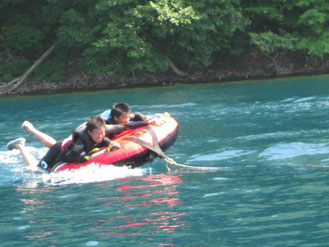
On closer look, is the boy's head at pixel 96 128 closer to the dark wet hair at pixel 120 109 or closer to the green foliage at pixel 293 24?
the dark wet hair at pixel 120 109

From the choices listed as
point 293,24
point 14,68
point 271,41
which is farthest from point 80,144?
point 14,68

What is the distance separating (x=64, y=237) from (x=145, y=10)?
16.4 meters

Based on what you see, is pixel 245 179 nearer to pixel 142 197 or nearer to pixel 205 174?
pixel 205 174

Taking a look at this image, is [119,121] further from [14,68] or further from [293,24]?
[14,68]

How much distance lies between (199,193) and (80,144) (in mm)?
2156

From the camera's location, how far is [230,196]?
568 centimetres

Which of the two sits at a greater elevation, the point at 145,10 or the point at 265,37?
the point at 145,10

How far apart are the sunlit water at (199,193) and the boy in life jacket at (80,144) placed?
0.21m

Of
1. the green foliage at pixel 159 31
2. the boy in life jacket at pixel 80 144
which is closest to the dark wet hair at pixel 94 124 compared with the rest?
the boy in life jacket at pixel 80 144

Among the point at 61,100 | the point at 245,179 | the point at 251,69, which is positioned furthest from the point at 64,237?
the point at 251,69

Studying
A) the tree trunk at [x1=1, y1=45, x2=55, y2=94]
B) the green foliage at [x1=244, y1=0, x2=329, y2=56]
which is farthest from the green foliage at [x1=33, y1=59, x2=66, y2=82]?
the green foliage at [x1=244, y1=0, x2=329, y2=56]

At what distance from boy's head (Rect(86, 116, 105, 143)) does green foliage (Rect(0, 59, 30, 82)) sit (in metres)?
17.4

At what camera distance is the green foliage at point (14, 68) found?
23.8m

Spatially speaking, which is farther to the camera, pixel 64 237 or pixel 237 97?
pixel 237 97
